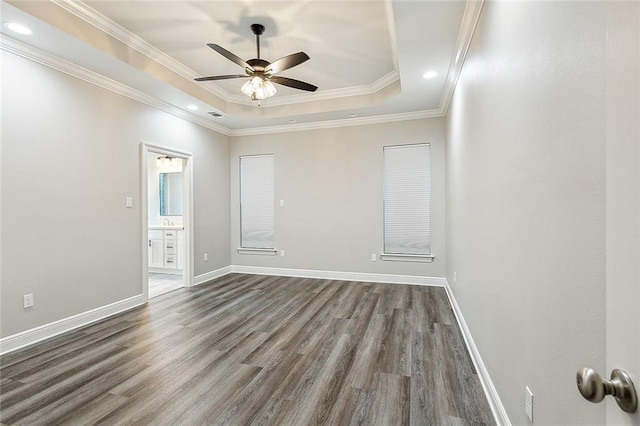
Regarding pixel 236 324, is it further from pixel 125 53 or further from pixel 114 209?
pixel 125 53

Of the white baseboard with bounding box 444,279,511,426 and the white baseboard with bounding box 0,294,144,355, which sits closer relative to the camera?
the white baseboard with bounding box 444,279,511,426

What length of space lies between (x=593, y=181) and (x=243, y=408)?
2.12 meters

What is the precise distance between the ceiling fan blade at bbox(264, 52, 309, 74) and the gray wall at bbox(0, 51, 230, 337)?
2.12m

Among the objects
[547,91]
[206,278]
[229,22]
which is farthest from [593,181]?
[206,278]

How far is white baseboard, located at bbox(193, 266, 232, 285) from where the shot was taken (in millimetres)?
5017

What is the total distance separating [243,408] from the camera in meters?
1.91

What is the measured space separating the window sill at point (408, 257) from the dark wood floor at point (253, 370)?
45.0 inches

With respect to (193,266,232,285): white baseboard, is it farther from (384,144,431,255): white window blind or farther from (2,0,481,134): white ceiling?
(384,144,431,255): white window blind

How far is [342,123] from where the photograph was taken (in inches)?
205

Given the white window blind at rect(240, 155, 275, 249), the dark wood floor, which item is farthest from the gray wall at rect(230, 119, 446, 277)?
the dark wood floor

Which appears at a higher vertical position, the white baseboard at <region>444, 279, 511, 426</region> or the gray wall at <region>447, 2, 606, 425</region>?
the gray wall at <region>447, 2, 606, 425</region>

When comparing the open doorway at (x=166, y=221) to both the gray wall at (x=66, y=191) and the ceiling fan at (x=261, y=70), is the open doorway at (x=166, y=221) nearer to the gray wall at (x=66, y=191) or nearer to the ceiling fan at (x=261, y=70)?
the gray wall at (x=66, y=191)

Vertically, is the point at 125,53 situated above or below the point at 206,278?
above

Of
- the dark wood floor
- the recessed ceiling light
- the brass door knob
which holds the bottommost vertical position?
the dark wood floor
